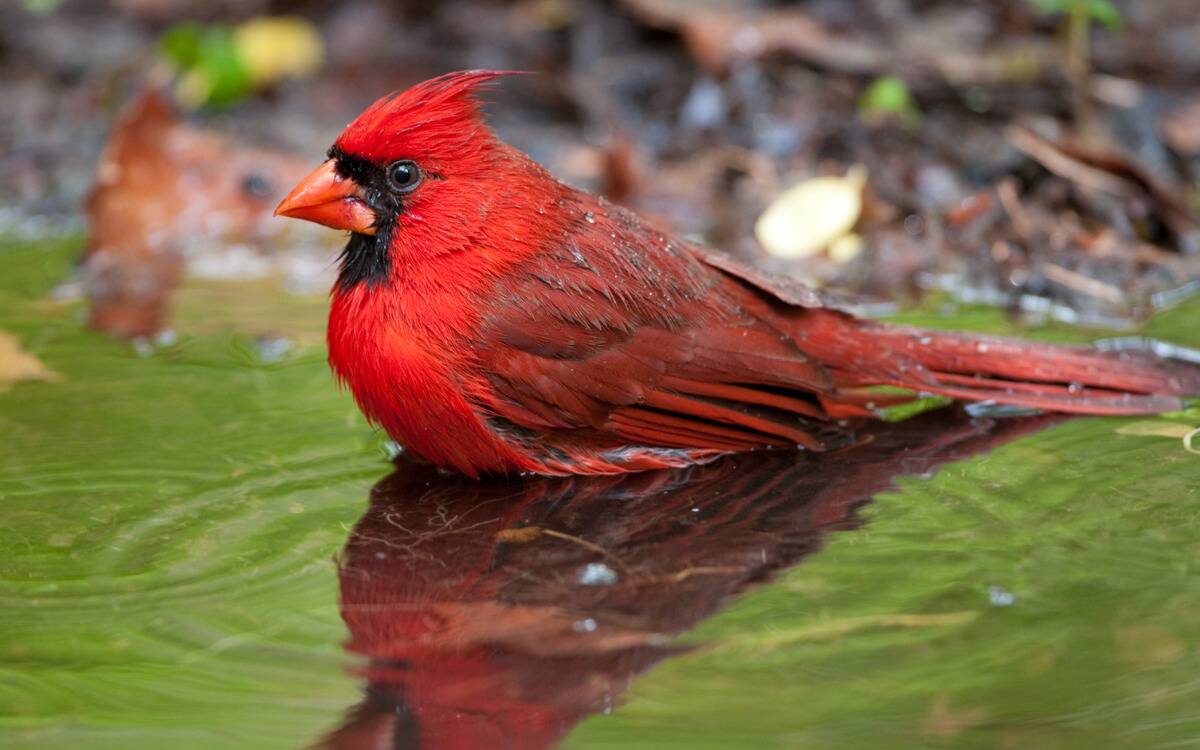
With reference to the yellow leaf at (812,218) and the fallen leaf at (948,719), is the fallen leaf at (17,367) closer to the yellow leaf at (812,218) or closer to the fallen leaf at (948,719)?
the yellow leaf at (812,218)

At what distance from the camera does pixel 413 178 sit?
3.97 m

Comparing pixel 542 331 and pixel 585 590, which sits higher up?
pixel 542 331

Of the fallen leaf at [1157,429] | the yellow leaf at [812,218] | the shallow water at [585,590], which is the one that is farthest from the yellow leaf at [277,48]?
the fallen leaf at [1157,429]

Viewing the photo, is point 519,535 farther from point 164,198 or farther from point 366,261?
point 164,198

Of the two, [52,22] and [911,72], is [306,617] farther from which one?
[52,22]

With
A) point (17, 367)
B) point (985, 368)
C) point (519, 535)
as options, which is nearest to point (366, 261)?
point (519, 535)

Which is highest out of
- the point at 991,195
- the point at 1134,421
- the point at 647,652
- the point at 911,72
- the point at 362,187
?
the point at 911,72

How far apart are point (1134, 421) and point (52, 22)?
6.87 metres

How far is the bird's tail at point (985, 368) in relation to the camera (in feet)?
13.7

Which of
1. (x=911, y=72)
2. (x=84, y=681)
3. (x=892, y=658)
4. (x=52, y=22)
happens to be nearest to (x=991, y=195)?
(x=911, y=72)

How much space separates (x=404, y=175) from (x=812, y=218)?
8.81 feet

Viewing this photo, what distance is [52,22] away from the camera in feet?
28.1

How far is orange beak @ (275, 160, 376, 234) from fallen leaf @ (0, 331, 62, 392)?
126 cm

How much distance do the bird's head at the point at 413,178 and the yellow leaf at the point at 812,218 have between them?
241cm
